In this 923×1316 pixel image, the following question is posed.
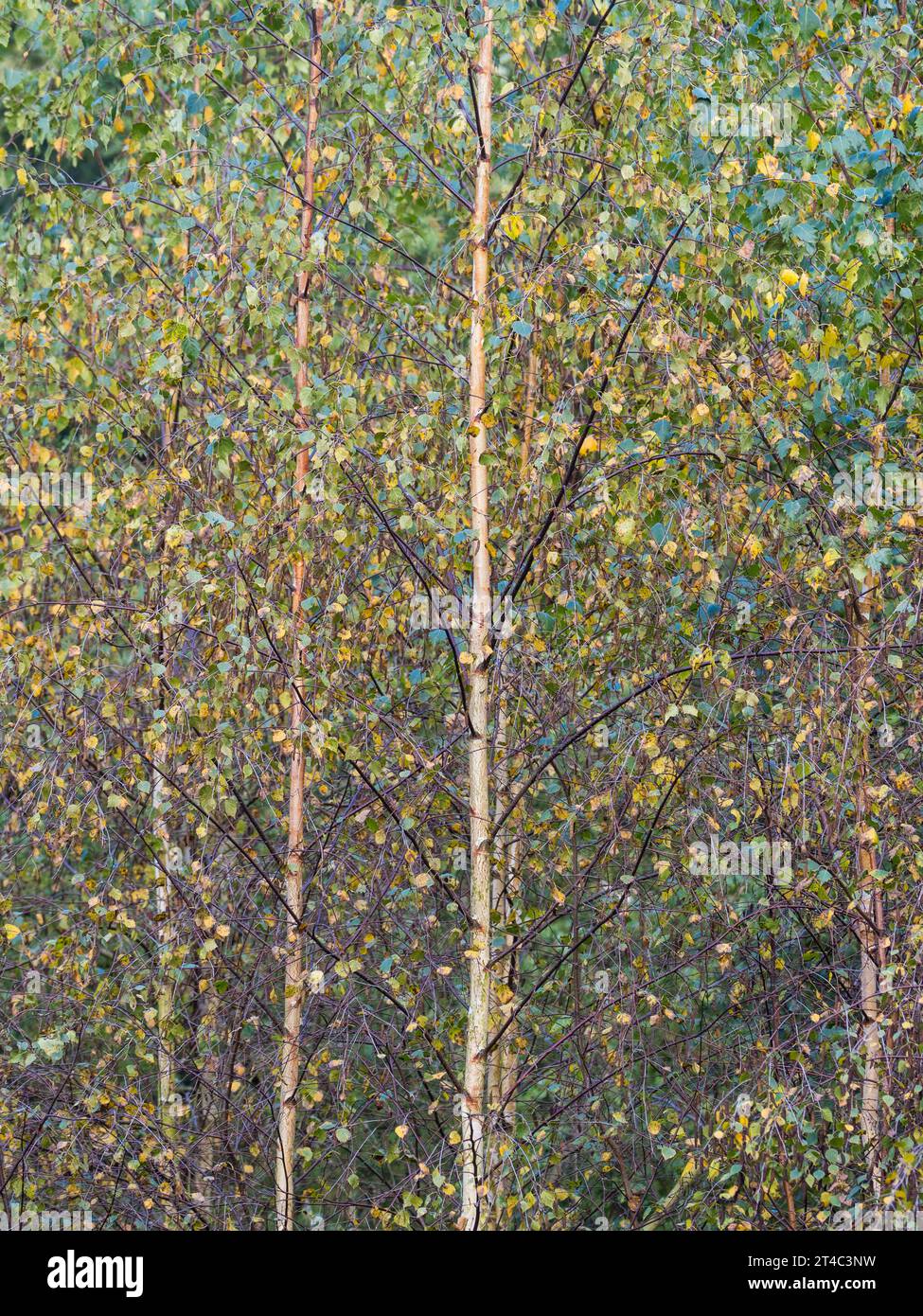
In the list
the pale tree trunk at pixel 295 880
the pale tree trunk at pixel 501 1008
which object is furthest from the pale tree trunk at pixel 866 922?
the pale tree trunk at pixel 295 880

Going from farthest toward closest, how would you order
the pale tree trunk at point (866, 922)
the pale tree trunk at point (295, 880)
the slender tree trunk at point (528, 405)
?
the slender tree trunk at point (528, 405)
the pale tree trunk at point (295, 880)
the pale tree trunk at point (866, 922)

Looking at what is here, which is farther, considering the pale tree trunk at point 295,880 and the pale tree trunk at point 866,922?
the pale tree trunk at point 295,880

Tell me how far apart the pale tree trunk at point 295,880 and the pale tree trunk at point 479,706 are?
1.77ft

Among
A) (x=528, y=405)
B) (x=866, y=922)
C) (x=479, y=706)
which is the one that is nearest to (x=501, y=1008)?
(x=479, y=706)

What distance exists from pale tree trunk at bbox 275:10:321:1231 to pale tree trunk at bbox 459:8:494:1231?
1.77ft

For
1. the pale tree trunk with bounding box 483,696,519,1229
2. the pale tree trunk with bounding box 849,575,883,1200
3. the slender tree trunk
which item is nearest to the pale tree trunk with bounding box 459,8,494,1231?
the pale tree trunk with bounding box 483,696,519,1229

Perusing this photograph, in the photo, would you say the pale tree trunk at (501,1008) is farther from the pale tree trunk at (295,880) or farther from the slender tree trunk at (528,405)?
the slender tree trunk at (528,405)

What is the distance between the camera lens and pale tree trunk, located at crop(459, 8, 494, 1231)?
4246 millimetres

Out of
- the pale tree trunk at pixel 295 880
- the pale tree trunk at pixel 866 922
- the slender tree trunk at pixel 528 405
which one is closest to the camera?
the pale tree trunk at pixel 866 922

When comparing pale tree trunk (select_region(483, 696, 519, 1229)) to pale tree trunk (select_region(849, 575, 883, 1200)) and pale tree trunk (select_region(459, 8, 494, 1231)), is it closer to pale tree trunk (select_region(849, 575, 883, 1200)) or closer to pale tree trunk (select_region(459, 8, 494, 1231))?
pale tree trunk (select_region(459, 8, 494, 1231))

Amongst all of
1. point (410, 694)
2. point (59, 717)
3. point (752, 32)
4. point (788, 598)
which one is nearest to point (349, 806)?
point (410, 694)

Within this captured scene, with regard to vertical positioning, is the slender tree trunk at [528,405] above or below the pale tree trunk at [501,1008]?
above

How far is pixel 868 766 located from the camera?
443 centimetres

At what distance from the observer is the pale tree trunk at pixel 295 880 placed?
14.8ft
